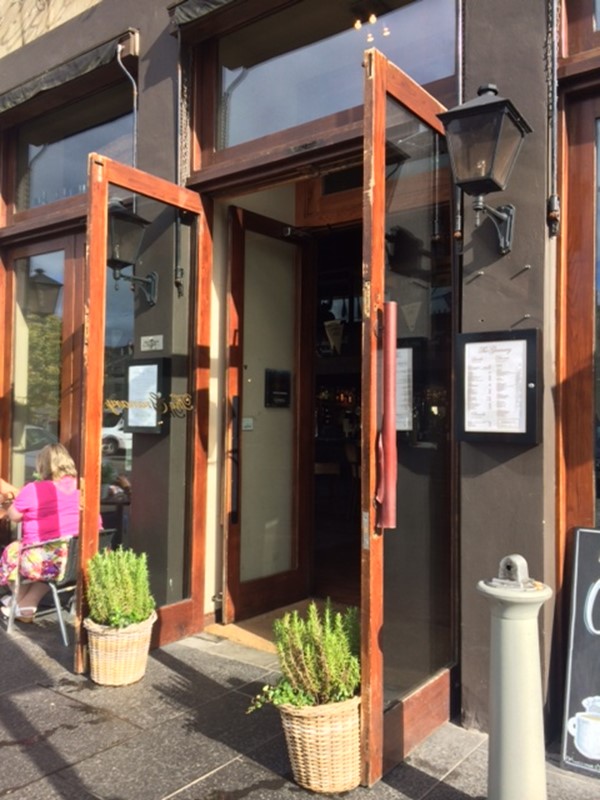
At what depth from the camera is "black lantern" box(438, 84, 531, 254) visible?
9.01ft

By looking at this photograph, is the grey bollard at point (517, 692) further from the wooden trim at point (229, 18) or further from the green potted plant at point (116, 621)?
the wooden trim at point (229, 18)

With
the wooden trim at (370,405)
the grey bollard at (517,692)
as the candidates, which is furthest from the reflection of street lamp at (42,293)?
the grey bollard at (517,692)

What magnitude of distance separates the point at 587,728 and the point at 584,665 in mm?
239

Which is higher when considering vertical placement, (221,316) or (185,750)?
(221,316)

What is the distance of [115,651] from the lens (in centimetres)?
350

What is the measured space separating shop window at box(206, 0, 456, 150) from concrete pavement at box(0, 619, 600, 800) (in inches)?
125

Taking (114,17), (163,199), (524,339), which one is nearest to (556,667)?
(524,339)

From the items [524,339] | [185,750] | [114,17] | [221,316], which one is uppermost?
[114,17]

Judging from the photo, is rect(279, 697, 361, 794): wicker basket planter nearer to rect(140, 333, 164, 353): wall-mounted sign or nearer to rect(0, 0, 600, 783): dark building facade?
rect(0, 0, 600, 783): dark building facade

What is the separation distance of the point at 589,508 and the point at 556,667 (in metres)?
0.71

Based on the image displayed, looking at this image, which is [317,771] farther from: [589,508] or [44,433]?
[44,433]

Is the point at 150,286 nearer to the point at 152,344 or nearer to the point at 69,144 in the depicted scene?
the point at 152,344

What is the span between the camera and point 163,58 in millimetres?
4551

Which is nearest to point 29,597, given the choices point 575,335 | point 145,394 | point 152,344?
point 145,394
